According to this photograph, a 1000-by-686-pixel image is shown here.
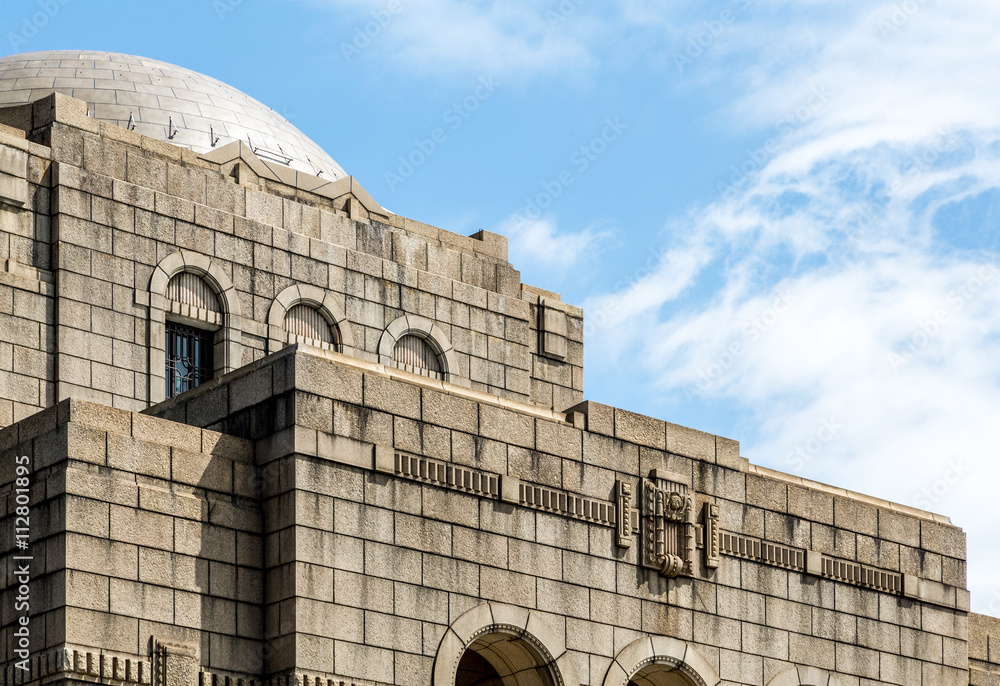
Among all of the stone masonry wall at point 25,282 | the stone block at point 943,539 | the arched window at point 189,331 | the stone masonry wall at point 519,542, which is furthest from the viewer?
the stone block at point 943,539

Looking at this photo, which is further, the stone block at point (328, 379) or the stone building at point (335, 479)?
the stone block at point (328, 379)

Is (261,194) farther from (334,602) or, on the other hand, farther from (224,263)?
(334,602)

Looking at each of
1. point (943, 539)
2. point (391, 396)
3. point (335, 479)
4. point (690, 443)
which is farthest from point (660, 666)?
point (943, 539)

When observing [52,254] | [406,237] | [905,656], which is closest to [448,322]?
[406,237]

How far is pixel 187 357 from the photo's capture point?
116ft

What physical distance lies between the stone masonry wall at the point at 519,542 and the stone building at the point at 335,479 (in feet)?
0.16

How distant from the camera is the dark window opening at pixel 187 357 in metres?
34.9

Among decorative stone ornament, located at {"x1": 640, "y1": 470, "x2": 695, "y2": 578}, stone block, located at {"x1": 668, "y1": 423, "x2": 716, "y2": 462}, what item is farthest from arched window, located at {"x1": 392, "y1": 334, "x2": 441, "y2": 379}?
decorative stone ornament, located at {"x1": 640, "y1": 470, "x2": 695, "y2": 578}

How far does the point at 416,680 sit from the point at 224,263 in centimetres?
1060

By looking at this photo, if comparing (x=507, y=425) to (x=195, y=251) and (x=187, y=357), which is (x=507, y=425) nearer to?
(x=187, y=357)

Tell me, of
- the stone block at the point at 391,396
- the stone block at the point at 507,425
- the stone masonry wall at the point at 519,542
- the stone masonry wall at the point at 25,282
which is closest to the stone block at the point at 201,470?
the stone masonry wall at the point at 519,542

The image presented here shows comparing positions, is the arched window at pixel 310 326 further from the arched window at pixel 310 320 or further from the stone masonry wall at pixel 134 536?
the stone masonry wall at pixel 134 536

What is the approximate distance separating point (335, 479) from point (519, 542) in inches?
134

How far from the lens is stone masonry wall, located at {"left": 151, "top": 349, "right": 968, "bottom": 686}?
2769 centimetres
